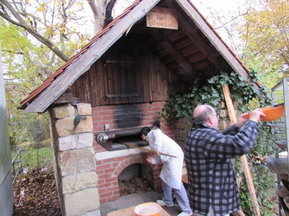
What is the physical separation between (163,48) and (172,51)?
0.22 m

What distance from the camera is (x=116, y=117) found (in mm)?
4227

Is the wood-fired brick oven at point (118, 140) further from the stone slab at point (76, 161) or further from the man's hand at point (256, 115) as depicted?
the man's hand at point (256, 115)

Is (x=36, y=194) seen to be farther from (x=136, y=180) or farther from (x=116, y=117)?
(x=116, y=117)

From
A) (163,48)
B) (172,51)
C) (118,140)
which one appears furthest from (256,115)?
(118,140)

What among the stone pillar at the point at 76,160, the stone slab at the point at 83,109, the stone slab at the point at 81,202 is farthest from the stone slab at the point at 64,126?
the stone slab at the point at 81,202

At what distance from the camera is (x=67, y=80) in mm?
2600

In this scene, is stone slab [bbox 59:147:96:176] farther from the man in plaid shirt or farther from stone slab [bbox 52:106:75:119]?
the man in plaid shirt

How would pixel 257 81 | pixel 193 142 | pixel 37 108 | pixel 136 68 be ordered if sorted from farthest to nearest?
pixel 136 68, pixel 257 81, pixel 37 108, pixel 193 142

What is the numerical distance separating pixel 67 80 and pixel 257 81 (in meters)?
3.24

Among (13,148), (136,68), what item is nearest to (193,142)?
(136,68)

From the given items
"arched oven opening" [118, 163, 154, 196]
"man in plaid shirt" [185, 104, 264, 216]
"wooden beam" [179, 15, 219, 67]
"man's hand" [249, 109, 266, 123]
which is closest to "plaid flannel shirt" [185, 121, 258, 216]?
"man in plaid shirt" [185, 104, 264, 216]

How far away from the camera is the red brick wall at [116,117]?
4.06m

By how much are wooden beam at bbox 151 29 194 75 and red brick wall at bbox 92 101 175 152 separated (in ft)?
3.03

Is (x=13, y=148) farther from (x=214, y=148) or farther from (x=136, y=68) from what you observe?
(x=214, y=148)
